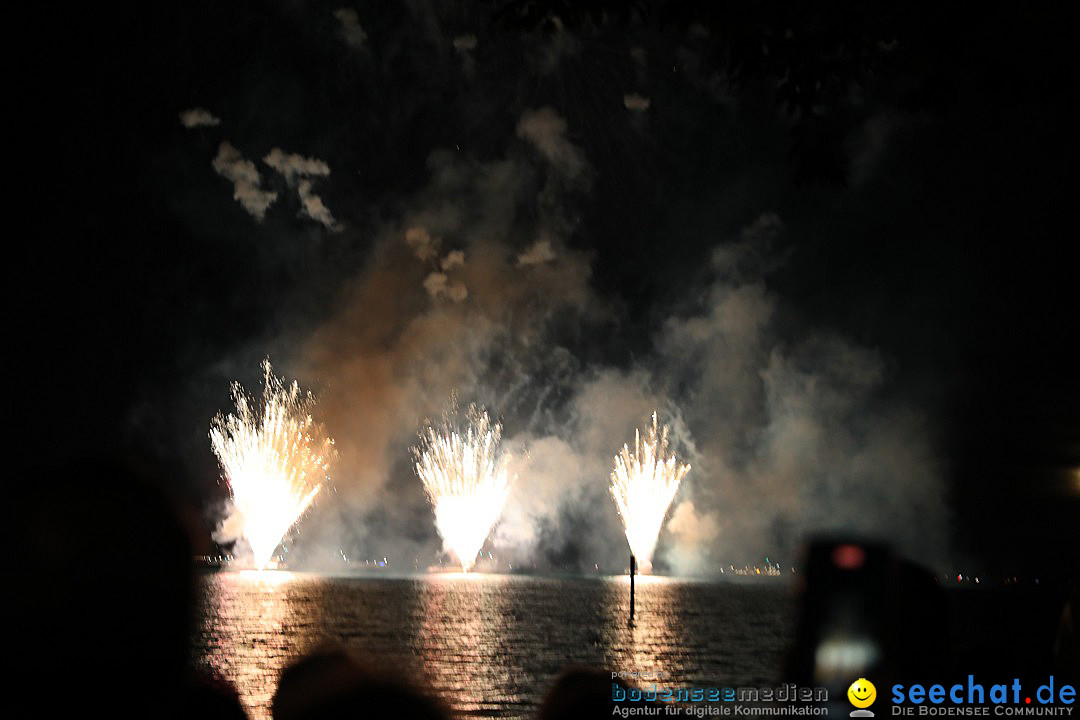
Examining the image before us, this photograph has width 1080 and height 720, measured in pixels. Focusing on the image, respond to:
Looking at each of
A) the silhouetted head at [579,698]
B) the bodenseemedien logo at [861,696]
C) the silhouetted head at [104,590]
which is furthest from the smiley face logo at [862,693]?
the silhouetted head at [104,590]

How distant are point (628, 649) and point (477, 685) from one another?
19.9 m

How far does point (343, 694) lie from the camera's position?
288 cm

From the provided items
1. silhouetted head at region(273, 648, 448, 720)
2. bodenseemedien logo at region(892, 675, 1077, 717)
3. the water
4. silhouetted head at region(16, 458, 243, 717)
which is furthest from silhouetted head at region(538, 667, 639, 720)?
the water

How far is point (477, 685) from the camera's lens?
39.8 metres

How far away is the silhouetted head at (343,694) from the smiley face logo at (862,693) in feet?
8.22

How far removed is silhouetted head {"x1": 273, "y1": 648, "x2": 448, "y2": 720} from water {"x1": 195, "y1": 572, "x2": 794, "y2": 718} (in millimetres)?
19691

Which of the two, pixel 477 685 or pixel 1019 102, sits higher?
pixel 1019 102

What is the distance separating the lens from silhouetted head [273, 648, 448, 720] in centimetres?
278

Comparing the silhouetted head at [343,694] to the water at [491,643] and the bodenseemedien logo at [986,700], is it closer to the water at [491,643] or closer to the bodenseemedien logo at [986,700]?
the bodenseemedien logo at [986,700]

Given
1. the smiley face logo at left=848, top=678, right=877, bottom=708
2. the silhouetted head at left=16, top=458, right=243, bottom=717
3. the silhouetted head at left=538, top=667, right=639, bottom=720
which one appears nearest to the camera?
the silhouetted head at left=16, top=458, right=243, bottom=717

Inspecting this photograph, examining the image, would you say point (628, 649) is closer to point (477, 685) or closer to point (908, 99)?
point (477, 685)

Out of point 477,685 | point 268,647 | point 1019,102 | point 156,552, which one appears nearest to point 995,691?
point 1019,102

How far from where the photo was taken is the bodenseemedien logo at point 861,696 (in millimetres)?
4660

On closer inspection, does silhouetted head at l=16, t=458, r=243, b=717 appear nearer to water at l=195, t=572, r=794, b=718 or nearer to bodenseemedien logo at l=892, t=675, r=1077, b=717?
bodenseemedien logo at l=892, t=675, r=1077, b=717
